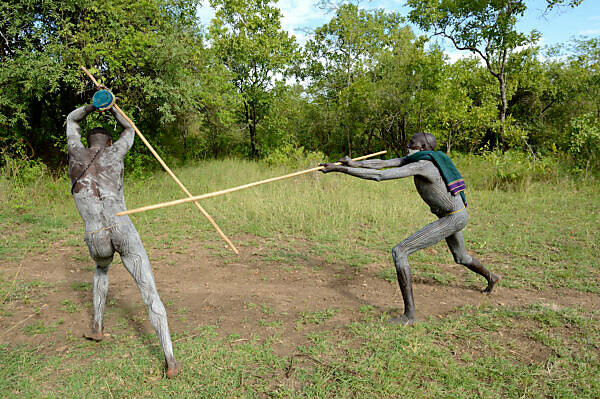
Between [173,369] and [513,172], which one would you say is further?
[513,172]

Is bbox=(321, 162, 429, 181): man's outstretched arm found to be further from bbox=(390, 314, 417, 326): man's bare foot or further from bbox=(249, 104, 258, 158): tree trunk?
bbox=(249, 104, 258, 158): tree trunk

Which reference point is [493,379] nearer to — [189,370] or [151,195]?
[189,370]

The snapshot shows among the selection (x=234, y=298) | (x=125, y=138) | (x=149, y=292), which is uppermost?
(x=125, y=138)

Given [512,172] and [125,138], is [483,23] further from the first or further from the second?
[125,138]

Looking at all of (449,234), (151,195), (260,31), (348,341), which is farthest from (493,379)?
(260,31)

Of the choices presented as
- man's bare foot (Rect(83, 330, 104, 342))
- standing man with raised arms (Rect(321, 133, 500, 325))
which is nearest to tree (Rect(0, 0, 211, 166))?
man's bare foot (Rect(83, 330, 104, 342))

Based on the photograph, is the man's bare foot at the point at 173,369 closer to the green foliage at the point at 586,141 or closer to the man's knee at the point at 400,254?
the man's knee at the point at 400,254

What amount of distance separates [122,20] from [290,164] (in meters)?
6.52

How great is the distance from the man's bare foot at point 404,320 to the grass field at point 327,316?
8 cm

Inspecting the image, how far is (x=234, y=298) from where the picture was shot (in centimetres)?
468

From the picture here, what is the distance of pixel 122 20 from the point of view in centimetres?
973

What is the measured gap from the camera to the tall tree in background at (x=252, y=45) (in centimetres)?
1457

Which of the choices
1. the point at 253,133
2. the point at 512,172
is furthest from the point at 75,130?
the point at 253,133

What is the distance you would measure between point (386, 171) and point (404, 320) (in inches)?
60.4
